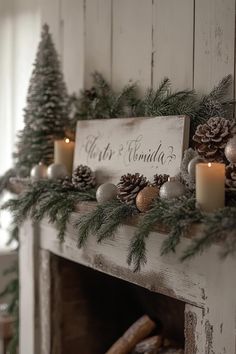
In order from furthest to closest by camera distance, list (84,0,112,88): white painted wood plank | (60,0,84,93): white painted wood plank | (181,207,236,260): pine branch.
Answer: (60,0,84,93): white painted wood plank → (84,0,112,88): white painted wood plank → (181,207,236,260): pine branch

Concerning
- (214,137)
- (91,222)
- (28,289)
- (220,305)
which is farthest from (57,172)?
(220,305)

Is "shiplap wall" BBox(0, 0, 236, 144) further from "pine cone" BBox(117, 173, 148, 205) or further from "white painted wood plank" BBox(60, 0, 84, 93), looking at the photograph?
"pine cone" BBox(117, 173, 148, 205)

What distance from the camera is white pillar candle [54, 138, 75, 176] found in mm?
1678

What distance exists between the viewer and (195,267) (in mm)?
1097

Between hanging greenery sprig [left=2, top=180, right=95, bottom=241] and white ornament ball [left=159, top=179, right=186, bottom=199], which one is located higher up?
white ornament ball [left=159, top=179, right=186, bottom=199]

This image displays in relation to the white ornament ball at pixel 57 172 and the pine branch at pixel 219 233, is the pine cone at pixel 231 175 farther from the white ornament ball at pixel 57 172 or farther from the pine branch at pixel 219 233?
the white ornament ball at pixel 57 172

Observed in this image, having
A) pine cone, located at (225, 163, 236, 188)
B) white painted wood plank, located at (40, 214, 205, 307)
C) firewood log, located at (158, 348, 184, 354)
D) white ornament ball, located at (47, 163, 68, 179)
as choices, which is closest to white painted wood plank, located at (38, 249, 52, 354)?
white painted wood plank, located at (40, 214, 205, 307)

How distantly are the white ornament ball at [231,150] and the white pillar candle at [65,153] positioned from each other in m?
0.72

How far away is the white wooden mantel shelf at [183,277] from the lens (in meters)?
1.03

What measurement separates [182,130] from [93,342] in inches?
37.9

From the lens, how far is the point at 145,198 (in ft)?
3.77

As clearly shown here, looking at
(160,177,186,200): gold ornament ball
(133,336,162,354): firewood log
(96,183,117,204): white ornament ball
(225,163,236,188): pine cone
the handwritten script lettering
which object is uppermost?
the handwritten script lettering

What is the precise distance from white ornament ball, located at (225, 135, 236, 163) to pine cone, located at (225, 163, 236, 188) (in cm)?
2

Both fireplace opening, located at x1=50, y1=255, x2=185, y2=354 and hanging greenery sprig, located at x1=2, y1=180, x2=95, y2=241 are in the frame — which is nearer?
hanging greenery sprig, located at x1=2, y1=180, x2=95, y2=241
